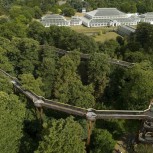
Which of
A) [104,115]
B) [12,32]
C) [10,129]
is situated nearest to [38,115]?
[10,129]

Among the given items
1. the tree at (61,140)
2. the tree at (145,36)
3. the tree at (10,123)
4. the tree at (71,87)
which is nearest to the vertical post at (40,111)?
the tree at (71,87)

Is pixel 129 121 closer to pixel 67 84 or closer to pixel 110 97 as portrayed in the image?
pixel 110 97

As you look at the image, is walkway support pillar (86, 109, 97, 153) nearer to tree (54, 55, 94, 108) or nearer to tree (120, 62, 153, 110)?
tree (54, 55, 94, 108)

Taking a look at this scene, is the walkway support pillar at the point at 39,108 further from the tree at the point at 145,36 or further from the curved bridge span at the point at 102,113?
the tree at the point at 145,36

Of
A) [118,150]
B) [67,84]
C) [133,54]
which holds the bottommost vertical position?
[118,150]

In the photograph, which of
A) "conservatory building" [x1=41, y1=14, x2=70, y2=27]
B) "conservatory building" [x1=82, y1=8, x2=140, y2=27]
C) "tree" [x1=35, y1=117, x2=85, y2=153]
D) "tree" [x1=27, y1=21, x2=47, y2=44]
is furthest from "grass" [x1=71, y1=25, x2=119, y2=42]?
"tree" [x1=35, y1=117, x2=85, y2=153]
